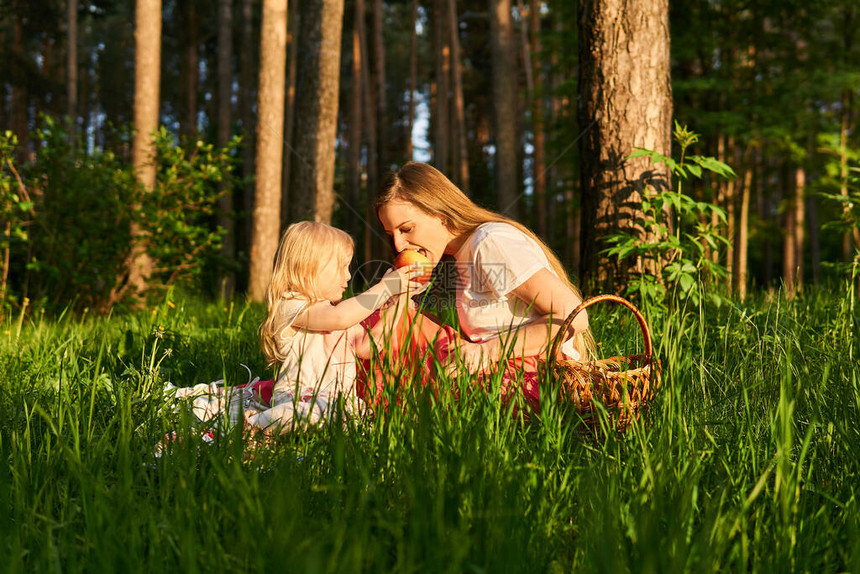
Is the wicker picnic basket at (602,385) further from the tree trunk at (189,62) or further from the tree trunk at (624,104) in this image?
the tree trunk at (189,62)

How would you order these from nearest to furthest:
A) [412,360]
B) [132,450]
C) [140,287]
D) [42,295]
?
[132,450] < [412,360] < [42,295] < [140,287]

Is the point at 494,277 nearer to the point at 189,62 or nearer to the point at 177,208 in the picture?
the point at 177,208

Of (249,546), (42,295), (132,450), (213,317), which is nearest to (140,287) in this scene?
(42,295)

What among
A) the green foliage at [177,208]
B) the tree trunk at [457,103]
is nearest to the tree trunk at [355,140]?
the tree trunk at [457,103]

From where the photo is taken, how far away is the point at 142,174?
769 cm

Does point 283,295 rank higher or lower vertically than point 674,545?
higher

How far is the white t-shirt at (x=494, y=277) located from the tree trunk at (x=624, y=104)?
1.65 metres

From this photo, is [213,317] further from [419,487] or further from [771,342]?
[419,487]

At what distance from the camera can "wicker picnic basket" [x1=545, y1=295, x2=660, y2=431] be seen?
83.9 inches

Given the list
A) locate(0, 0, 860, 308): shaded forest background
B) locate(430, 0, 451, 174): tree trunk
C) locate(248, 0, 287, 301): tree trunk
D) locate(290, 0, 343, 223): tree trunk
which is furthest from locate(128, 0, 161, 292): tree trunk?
locate(430, 0, 451, 174): tree trunk

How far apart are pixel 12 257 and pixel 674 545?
28.3ft

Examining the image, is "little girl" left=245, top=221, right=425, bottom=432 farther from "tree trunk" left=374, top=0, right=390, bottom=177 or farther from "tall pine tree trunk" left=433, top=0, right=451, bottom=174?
"tree trunk" left=374, top=0, right=390, bottom=177

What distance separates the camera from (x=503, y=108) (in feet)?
45.5

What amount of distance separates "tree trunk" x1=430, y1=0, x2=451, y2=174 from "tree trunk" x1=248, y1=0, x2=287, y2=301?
926 centimetres
